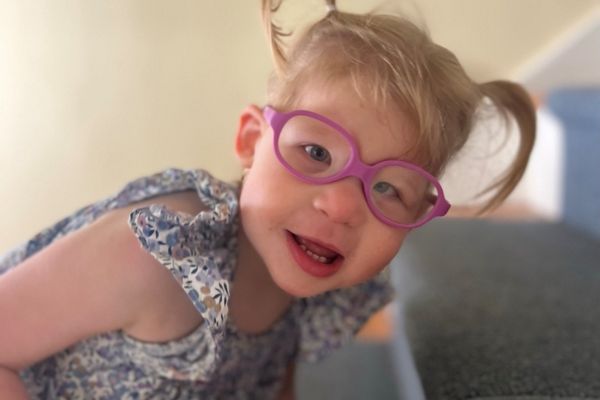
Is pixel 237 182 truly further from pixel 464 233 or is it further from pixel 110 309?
pixel 464 233

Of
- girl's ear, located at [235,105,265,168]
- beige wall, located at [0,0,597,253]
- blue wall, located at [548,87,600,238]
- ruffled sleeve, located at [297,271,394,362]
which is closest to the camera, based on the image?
beige wall, located at [0,0,597,253]

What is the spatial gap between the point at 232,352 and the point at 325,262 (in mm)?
182

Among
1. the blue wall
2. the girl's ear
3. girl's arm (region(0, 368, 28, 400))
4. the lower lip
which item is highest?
the girl's ear

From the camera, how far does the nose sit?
0.51 meters

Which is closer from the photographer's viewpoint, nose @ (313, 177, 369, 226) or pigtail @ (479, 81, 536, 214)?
nose @ (313, 177, 369, 226)

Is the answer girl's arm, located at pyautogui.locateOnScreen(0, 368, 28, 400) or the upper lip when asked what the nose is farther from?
girl's arm, located at pyautogui.locateOnScreen(0, 368, 28, 400)

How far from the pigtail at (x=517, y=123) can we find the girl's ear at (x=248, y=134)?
0.74 ft

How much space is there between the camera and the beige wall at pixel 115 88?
1.64ft

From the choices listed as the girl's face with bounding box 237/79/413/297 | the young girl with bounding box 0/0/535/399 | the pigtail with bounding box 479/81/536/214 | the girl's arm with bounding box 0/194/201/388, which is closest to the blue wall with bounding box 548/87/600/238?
the pigtail with bounding box 479/81/536/214

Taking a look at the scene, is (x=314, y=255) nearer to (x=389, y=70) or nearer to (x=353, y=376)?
(x=389, y=70)

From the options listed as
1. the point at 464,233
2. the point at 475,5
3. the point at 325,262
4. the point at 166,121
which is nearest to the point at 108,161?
the point at 166,121

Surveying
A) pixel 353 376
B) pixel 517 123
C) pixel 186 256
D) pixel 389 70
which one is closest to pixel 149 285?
pixel 186 256

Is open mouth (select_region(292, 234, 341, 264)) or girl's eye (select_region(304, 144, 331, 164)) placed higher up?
girl's eye (select_region(304, 144, 331, 164))

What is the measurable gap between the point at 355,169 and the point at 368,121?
0.13 ft
